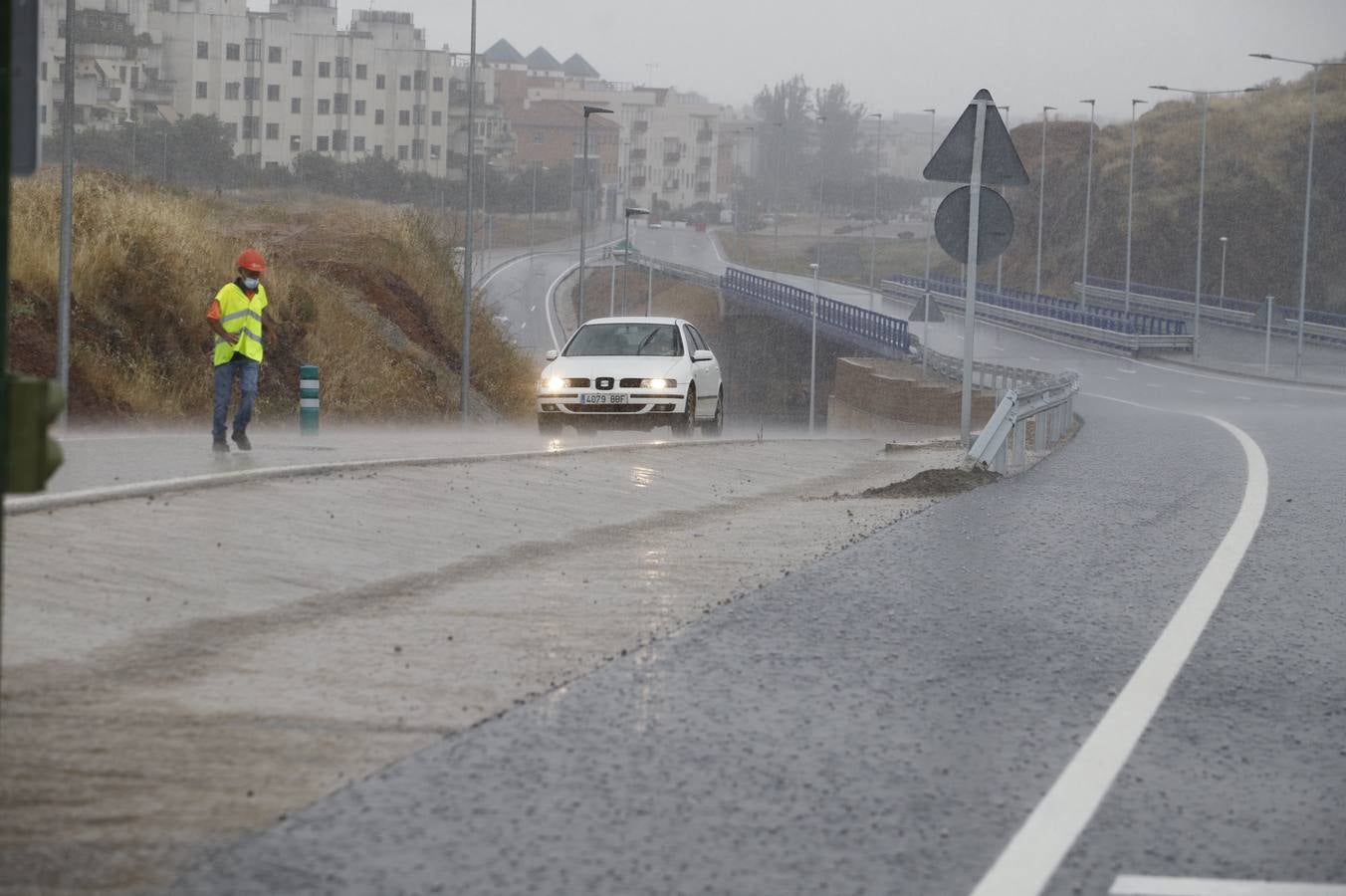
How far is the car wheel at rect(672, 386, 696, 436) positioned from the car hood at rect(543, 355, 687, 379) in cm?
35

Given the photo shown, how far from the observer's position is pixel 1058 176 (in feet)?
431

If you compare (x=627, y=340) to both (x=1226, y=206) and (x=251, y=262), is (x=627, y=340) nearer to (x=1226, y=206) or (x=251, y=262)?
(x=251, y=262)

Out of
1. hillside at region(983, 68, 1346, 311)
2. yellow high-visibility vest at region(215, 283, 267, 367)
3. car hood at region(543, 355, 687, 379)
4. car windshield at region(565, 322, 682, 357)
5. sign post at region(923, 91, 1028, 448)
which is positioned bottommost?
car hood at region(543, 355, 687, 379)

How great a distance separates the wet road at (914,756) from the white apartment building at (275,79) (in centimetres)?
10784

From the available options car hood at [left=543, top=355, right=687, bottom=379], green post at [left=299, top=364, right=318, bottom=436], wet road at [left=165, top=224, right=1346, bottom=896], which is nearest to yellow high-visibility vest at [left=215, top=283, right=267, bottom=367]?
green post at [left=299, top=364, right=318, bottom=436]

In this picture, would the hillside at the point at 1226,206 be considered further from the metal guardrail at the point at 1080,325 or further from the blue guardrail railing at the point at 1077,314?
the metal guardrail at the point at 1080,325

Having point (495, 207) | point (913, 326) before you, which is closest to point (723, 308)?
point (913, 326)

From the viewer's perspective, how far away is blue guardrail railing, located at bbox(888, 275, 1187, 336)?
74.9 metres

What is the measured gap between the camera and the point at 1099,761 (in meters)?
6.06

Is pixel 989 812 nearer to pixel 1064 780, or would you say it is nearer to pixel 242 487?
pixel 1064 780

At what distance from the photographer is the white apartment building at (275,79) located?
118531 millimetres

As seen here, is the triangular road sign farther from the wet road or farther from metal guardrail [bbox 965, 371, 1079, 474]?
the wet road

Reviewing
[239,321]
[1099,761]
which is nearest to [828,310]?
[239,321]

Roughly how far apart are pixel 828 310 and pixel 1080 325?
11.7m
